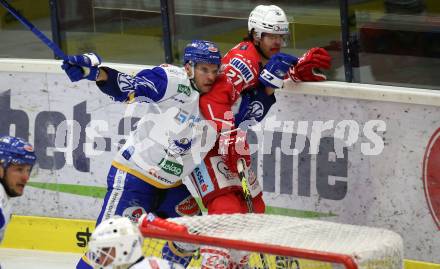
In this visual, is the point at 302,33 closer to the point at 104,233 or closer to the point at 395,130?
the point at 395,130

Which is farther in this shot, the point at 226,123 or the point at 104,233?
the point at 226,123

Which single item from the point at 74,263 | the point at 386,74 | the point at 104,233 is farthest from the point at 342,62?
the point at 104,233

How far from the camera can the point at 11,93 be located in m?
6.87

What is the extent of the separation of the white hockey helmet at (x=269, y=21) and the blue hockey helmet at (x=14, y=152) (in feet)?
4.53

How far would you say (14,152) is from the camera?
4.97 meters

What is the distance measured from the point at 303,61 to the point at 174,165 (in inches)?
33.0

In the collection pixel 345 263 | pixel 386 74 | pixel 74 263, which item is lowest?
pixel 74 263

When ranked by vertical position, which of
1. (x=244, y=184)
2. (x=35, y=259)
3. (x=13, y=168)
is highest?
(x=13, y=168)

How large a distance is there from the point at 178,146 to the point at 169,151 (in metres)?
0.05

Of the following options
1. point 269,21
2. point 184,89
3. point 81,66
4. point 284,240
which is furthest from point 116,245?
point 269,21

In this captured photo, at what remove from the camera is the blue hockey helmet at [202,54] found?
18.2 ft

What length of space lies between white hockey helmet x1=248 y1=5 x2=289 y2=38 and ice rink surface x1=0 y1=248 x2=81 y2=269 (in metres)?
1.67

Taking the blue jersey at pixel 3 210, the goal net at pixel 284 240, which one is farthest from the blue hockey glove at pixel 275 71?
the blue jersey at pixel 3 210

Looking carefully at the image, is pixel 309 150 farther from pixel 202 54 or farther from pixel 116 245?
pixel 116 245
